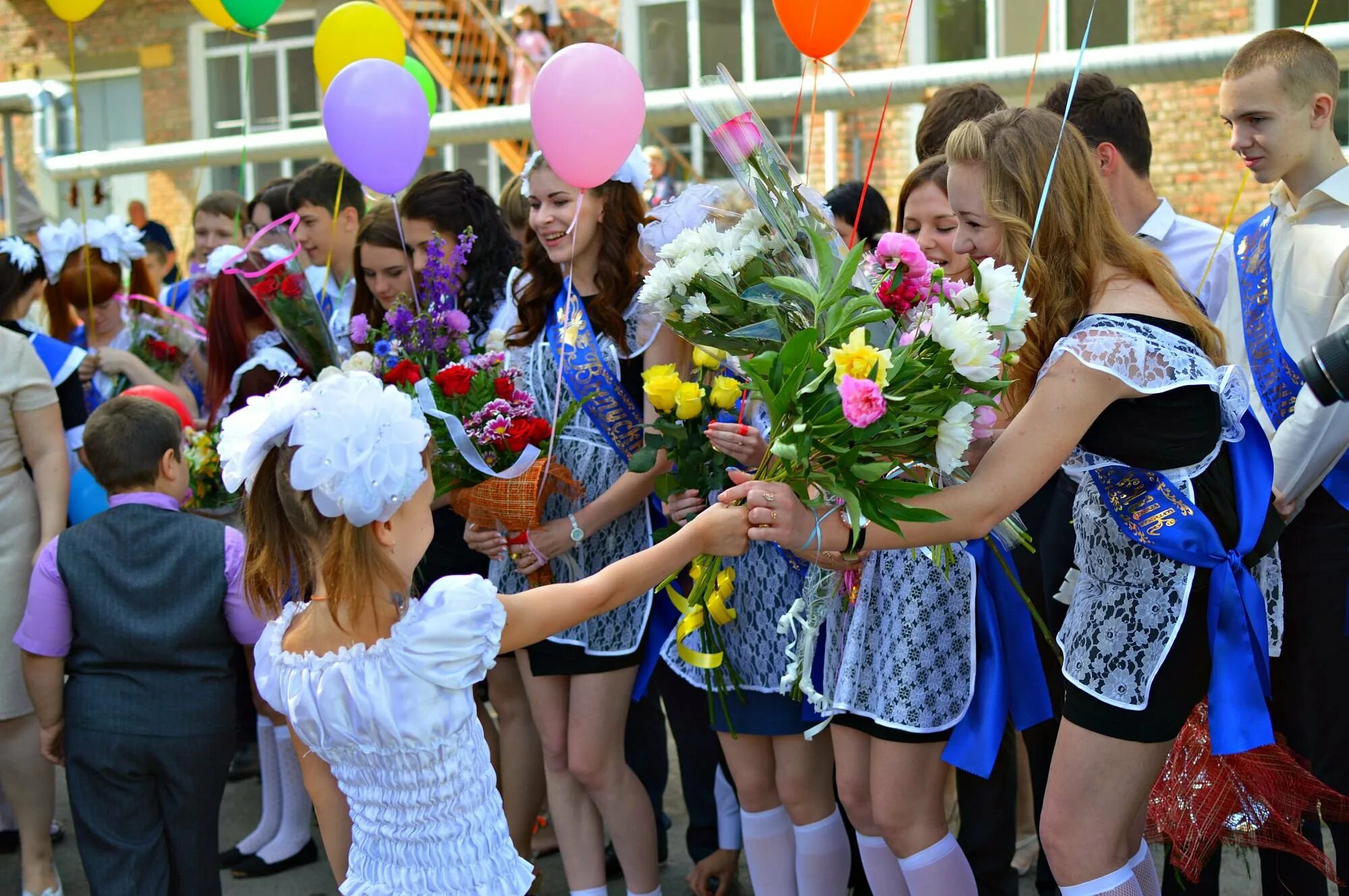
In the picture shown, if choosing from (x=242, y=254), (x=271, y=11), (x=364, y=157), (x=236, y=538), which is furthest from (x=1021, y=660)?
(x=271, y=11)

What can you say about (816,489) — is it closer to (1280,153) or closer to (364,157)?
(1280,153)

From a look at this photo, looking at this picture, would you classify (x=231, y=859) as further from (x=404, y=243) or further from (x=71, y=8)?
(x=71, y=8)

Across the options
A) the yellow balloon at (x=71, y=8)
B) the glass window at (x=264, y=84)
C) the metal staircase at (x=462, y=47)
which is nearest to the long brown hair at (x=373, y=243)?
the yellow balloon at (x=71, y=8)

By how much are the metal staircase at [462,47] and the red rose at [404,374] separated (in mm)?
9993

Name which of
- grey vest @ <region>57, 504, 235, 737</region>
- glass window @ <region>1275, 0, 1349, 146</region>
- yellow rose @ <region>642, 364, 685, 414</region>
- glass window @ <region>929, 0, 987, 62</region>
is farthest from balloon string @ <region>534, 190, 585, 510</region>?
glass window @ <region>929, 0, 987, 62</region>

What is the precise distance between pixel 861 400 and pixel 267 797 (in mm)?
2808

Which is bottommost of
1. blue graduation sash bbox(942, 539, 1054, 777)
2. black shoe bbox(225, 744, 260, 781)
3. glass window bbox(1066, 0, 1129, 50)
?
black shoe bbox(225, 744, 260, 781)

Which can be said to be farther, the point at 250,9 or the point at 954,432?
the point at 250,9

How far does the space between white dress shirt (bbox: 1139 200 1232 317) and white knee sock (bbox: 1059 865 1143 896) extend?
1.55 m

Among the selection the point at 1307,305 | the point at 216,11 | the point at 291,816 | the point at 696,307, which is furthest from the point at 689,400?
the point at 216,11

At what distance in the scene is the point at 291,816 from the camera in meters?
4.04

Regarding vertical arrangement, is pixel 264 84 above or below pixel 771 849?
above

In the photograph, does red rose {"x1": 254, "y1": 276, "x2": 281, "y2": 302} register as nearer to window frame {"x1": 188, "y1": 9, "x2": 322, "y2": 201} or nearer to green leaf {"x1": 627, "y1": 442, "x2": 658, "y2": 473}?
green leaf {"x1": 627, "y1": 442, "x2": 658, "y2": 473}

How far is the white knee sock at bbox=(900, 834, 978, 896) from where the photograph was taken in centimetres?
272
